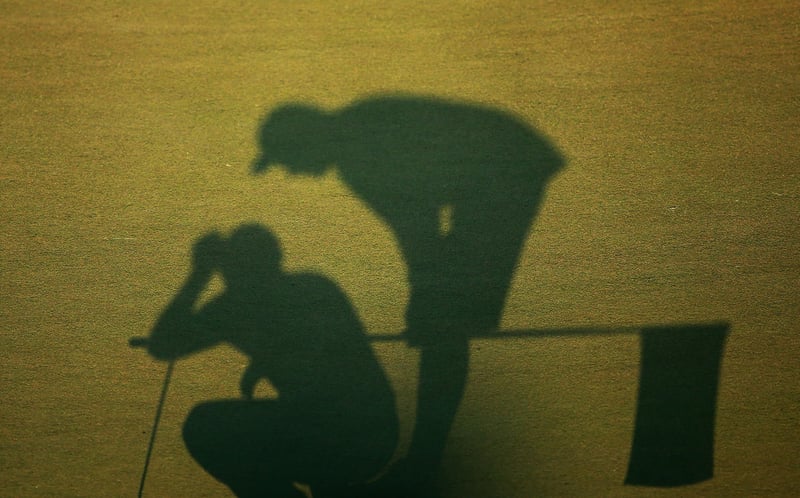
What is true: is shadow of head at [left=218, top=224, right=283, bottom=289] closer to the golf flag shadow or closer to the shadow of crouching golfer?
the shadow of crouching golfer

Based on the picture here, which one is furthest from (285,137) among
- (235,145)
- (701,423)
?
(701,423)

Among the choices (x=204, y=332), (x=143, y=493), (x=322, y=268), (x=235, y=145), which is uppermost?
(x=235, y=145)

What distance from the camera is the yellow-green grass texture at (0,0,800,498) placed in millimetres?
2545

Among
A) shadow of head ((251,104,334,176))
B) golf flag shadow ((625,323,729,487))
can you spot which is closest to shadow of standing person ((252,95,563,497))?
shadow of head ((251,104,334,176))

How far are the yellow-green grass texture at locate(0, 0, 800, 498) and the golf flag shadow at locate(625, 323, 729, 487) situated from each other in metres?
0.05

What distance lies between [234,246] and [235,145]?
1.88 feet

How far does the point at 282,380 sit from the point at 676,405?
6.13 feet

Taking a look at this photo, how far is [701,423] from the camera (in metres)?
2.55

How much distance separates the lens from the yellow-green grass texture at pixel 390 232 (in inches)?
100

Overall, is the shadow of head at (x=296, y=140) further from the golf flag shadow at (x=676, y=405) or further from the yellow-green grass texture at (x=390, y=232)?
the golf flag shadow at (x=676, y=405)

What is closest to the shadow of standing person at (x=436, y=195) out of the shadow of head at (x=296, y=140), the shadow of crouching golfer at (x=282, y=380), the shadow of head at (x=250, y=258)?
the shadow of head at (x=296, y=140)

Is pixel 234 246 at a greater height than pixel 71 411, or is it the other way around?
pixel 234 246

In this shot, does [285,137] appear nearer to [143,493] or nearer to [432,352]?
[432,352]

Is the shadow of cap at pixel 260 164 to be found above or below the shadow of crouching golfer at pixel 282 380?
above
